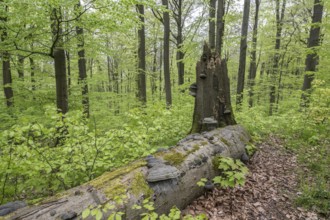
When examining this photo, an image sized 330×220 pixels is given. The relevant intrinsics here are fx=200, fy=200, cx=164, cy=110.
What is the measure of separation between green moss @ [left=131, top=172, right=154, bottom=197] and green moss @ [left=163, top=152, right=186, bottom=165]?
617 millimetres

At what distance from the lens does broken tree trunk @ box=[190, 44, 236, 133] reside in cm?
534

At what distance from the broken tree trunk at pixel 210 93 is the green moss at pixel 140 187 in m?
2.94

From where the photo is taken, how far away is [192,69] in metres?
18.2

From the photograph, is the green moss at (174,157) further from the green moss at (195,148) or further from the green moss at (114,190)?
the green moss at (114,190)

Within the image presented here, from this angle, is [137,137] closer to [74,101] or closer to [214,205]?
[214,205]

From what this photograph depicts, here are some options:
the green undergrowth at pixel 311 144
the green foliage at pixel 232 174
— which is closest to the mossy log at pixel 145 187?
the green foliage at pixel 232 174

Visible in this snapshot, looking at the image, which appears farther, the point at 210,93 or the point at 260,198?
the point at 210,93

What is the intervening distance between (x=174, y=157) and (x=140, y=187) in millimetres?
868

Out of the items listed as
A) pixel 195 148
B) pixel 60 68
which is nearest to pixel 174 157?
pixel 195 148

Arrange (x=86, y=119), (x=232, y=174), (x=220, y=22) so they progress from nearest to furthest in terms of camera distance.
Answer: (x=232, y=174) < (x=86, y=119) < (x=220, y=22)

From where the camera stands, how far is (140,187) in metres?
2.49

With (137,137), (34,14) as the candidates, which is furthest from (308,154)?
(34,14)

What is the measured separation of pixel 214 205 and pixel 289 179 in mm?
2045

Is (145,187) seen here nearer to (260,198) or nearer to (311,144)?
(260,198)
